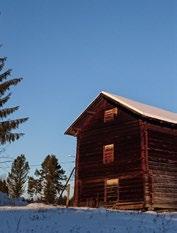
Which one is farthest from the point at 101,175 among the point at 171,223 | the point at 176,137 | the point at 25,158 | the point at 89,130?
the point at 25,158

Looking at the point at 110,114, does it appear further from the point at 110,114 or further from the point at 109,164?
the point at 109,164

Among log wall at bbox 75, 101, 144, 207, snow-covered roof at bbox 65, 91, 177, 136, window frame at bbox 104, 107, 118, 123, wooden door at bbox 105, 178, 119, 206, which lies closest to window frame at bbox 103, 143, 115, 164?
log wall at bbox 75, 101, 144, 207

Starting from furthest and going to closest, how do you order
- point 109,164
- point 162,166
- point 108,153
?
point 108,153
point 109,164
point 162,166

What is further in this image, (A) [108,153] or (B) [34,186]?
(B) [34,186]

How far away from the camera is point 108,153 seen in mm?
33562

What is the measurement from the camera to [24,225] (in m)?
16.7

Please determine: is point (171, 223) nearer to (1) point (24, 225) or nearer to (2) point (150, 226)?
(2) point (150, 226)

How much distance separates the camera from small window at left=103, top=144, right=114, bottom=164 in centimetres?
3322

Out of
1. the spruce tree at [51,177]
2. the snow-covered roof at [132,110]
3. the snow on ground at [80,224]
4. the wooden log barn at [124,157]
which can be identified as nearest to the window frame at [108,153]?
the wooden log barn at [124,157]

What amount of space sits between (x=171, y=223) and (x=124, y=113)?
645 inches

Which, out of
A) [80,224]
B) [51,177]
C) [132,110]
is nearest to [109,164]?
[132,110]

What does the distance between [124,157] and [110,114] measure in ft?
13.4

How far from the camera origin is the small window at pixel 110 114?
1344 inches

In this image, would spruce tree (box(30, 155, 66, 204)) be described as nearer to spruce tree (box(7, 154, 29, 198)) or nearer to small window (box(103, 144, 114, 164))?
spruce tree (box(7, 154, 29, 198))
